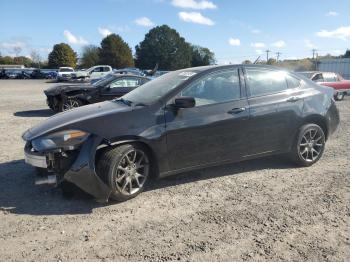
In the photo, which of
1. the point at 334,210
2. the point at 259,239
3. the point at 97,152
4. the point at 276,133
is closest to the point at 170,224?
the point at 259,239

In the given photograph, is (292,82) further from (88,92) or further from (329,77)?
(329,77)

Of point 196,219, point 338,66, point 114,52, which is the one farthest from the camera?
point 114,52

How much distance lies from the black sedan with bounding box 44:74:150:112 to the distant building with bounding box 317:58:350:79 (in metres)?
27.0

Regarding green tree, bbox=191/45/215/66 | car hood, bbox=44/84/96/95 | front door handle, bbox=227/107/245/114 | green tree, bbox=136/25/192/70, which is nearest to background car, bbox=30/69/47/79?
green tree, bbox=136/25/192/70

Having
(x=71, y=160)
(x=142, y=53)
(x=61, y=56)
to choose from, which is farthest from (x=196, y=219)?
(x=61, y=56)

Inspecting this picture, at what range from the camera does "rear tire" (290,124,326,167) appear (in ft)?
18.6

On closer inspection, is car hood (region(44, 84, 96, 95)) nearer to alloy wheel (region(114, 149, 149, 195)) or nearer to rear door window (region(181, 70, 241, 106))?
rear door window (region(181, 70, 241, 106))

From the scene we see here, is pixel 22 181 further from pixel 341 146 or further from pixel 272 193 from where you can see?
pixel 341 146

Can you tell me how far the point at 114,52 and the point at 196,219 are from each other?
69.4 meters

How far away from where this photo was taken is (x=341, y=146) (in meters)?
7.22

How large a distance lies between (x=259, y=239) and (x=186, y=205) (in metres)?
1.08

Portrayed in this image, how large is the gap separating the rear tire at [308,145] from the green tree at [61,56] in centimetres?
7323

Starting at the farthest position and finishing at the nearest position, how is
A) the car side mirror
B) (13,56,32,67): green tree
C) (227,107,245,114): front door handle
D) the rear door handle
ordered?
(13,56,32,67): green tree < the rear door handle < (227,107,245,114): front door handle < the car side mirror

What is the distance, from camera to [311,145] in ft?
19.1
